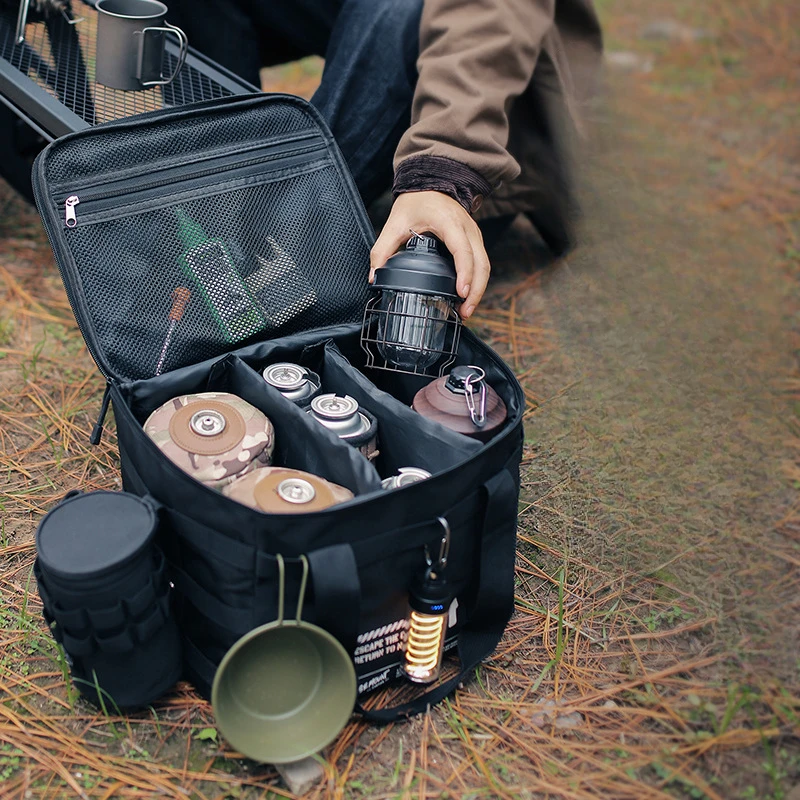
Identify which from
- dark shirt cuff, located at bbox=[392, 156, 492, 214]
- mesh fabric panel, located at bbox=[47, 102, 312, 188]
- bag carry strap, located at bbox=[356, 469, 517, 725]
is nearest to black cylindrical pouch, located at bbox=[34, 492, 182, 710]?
bag carry strap, located at bbox=[356, 469, 517, 725]

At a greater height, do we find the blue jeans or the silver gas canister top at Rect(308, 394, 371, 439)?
the blue jeans

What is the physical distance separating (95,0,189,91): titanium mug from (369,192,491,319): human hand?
2.73 ft

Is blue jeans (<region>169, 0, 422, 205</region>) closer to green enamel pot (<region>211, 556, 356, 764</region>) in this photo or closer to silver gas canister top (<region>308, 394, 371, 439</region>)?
silver gas canister top (<region>308, 394, 371, 439</region>)

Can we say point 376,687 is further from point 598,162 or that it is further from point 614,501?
point 598,162

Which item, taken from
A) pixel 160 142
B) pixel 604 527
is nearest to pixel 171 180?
pixel 160 142

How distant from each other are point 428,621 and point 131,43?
173 cm

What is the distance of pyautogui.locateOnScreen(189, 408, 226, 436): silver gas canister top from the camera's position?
1.73 m

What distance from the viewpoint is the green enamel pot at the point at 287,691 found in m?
1.44

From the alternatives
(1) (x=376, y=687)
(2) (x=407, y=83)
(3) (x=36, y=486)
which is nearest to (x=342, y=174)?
(2) (x=407, y=83)

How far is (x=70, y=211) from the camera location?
190 centimetres

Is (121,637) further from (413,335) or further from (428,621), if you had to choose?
(413,335)

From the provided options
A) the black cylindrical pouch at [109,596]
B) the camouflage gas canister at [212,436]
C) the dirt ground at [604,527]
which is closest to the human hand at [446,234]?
the camouflage gas canister at [212,436]

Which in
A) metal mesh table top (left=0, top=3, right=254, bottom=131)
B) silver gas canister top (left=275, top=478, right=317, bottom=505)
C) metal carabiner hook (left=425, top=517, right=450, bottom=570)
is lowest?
metal carabiner hook (left=425, top=517, right=450, bottom=570)

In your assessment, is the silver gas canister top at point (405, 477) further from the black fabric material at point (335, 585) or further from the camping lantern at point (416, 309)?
the camping lantern at point (416, 309)
